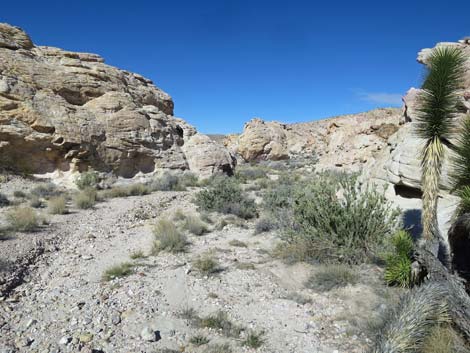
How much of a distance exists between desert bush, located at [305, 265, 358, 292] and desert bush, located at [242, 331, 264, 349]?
56.8 inches

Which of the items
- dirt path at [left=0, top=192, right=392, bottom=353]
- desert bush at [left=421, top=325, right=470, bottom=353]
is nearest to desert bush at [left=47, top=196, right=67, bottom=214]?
dirt path at [left=0, top=192, right=392, bottom=353]

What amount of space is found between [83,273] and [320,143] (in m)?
29.1

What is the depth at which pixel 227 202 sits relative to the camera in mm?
9984

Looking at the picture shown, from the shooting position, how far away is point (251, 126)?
28875mm

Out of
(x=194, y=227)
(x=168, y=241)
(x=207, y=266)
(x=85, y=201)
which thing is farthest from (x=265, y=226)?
(x=85, y=201)

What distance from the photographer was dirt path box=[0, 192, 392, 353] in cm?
347

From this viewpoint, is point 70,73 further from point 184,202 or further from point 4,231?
point 4,231

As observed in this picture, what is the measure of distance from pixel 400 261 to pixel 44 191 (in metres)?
10.2

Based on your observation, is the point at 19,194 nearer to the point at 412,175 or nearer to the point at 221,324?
the point at 221,324

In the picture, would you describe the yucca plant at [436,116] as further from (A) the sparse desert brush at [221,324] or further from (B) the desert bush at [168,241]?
(B) the desert bush at [168,241]

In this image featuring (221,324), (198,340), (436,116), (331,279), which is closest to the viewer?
(198,340)

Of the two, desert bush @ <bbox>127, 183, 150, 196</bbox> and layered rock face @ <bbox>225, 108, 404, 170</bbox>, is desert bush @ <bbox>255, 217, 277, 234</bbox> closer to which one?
desert bush @ <bbox>127, 183, 150, 196</bbox>

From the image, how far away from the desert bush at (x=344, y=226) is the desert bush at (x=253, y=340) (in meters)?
2.19

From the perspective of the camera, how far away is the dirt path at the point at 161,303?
3473mm
